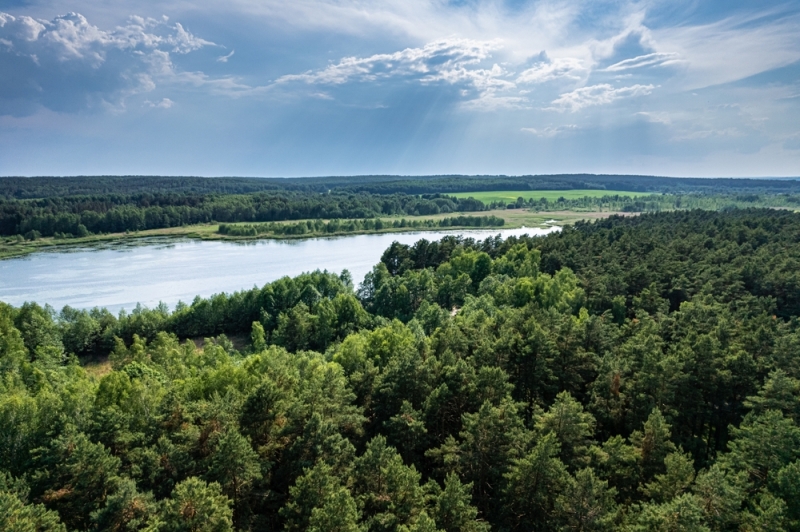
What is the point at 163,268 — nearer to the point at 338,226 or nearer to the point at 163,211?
the point at 338,226

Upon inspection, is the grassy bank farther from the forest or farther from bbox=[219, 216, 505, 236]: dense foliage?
the forest

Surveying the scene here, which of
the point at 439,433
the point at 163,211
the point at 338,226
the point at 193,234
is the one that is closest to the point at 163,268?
the point at 193,234

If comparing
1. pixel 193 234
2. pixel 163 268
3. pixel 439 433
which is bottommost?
pixel 163 268

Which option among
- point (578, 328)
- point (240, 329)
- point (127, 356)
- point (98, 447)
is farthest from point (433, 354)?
point (240, 329)

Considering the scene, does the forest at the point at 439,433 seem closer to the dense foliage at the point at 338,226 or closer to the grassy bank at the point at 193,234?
the grassy bank at the point at 193,234

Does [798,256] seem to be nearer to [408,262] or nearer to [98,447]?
[408,262]
